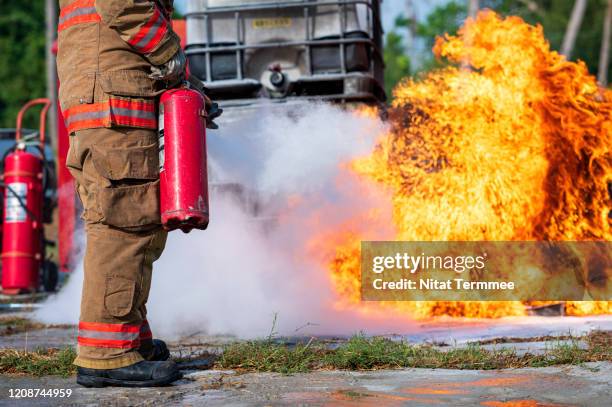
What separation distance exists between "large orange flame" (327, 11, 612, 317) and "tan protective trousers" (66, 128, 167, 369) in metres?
2.96

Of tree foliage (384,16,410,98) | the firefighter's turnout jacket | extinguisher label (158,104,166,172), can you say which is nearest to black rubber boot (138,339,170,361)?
the firefighter's turnout jacket

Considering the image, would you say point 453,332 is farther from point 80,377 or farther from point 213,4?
point 213,4

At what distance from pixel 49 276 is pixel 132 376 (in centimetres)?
599

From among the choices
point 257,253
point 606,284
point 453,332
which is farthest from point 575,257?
point 257,253

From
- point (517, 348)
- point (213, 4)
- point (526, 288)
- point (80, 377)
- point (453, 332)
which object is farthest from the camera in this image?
point (213, 4)

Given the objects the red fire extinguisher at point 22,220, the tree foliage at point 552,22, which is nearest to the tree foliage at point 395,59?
the tree foliage at point 552,22

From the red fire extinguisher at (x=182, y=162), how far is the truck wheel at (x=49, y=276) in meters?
5.95

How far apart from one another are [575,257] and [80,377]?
396cm

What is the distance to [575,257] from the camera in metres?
6.46

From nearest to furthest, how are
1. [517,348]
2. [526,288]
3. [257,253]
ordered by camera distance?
[517,348]
[526,288]
[257,253]

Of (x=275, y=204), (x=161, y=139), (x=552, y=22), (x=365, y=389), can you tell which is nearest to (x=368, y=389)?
(x=365, y=389)

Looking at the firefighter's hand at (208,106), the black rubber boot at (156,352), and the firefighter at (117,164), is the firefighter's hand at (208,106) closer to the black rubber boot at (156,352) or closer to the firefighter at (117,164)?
the firefighter at (117,164)

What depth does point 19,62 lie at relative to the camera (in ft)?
112

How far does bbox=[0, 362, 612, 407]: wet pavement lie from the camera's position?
11.4ft
